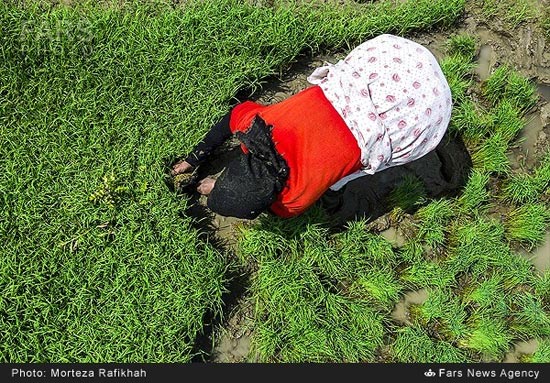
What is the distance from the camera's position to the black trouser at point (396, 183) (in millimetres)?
2680

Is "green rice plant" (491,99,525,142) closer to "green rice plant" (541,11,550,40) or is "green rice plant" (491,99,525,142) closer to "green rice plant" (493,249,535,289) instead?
"green rice plant" (541,11,550,40)

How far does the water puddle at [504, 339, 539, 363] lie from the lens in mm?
2766

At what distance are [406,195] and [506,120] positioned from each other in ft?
2.29

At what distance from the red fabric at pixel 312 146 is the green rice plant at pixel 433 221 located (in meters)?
1.00

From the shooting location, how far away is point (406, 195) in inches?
107

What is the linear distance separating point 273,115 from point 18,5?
4.74 feet

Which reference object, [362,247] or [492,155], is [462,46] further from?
[362,247]

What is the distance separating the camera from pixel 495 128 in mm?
2857

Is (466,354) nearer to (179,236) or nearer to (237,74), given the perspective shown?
(179,236)

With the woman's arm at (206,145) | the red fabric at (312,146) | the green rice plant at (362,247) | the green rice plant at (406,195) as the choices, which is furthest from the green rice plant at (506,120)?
the woman's arm at (206,145)

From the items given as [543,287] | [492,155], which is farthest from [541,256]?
[492,155]

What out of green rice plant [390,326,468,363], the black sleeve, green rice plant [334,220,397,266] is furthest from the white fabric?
green rice plant [390,326,468,363]

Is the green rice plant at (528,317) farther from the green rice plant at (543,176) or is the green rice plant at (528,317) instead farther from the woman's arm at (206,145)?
the woman's arm at (206,145)

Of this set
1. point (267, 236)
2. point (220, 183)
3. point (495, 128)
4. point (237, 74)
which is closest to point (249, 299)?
point (267, 236)
